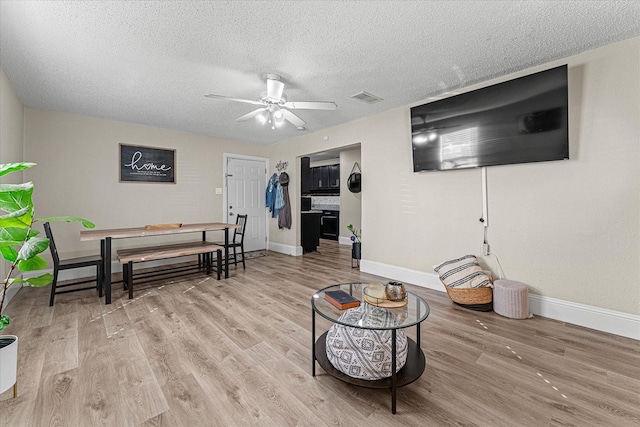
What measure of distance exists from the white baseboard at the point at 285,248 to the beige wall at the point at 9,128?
389 centimetres

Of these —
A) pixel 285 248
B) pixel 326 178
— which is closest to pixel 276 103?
pixel 285 248

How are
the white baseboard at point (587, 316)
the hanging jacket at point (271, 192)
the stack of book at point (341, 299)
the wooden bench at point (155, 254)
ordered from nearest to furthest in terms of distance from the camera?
the stack of book at point (341, 299), the white baseboard at point (587, 316), the wooden bench at point (155, 254), the hanging jacket at point (271, 192)

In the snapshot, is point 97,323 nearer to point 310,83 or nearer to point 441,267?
point 310,83

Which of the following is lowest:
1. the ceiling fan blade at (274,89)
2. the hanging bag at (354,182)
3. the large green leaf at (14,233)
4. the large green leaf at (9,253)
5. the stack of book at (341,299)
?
the stack of book at (341,299)

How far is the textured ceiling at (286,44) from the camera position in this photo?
5.99 ft

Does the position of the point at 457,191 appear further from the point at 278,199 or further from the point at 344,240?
the point at 344,240

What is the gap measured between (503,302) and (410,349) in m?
1.40

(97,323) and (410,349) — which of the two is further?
(97,323)

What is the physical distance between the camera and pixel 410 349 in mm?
1827

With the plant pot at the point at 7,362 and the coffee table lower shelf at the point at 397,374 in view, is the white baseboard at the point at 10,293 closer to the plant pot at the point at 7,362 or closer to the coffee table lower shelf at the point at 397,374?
the plant pot at the point at 7,362

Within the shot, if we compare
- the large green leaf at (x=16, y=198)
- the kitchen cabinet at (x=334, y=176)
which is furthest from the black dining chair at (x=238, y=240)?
the kitchen cabinet at (x=334, y=176)

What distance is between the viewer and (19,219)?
138 centimetres

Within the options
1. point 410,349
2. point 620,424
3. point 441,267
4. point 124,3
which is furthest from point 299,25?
point 620,424

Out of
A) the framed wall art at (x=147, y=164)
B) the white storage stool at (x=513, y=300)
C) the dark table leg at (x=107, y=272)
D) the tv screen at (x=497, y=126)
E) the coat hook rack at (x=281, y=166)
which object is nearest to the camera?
the tv screen at (x=497, y=126)
